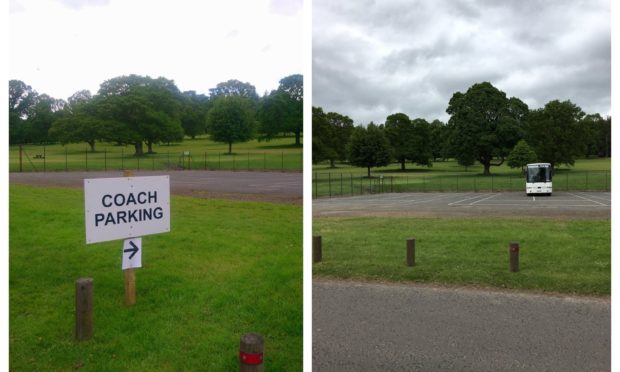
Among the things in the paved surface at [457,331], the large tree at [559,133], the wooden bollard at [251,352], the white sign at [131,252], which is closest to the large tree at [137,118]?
the large tree at [559,133]

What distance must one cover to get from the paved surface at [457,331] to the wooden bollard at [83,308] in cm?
157

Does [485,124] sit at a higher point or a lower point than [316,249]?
higher

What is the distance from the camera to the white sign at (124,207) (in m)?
3.38

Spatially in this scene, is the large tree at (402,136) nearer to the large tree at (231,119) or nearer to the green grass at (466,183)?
the green grass at (466,183)

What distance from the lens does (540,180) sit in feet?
72.4

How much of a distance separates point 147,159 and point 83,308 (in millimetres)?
34211

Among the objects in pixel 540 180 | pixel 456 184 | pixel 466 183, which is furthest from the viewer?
pixel 466 183

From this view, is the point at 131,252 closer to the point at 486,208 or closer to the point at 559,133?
the point at 486,208

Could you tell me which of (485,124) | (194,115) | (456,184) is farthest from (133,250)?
(194,115)

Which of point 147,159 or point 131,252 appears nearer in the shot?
point 131,252

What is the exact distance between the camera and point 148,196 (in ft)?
12.3

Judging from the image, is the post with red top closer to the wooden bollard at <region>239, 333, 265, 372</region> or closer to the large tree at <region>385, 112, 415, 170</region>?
the wooden bollard at <region>239, 333, 265, 372</region>

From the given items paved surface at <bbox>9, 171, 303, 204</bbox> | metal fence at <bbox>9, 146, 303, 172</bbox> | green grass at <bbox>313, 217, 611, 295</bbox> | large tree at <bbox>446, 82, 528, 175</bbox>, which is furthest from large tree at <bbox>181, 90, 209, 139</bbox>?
green grass at <bbox>313, 217, 611, 295</bbox>

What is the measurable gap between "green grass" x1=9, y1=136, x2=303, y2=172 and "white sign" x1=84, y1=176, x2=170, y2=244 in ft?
73.6
